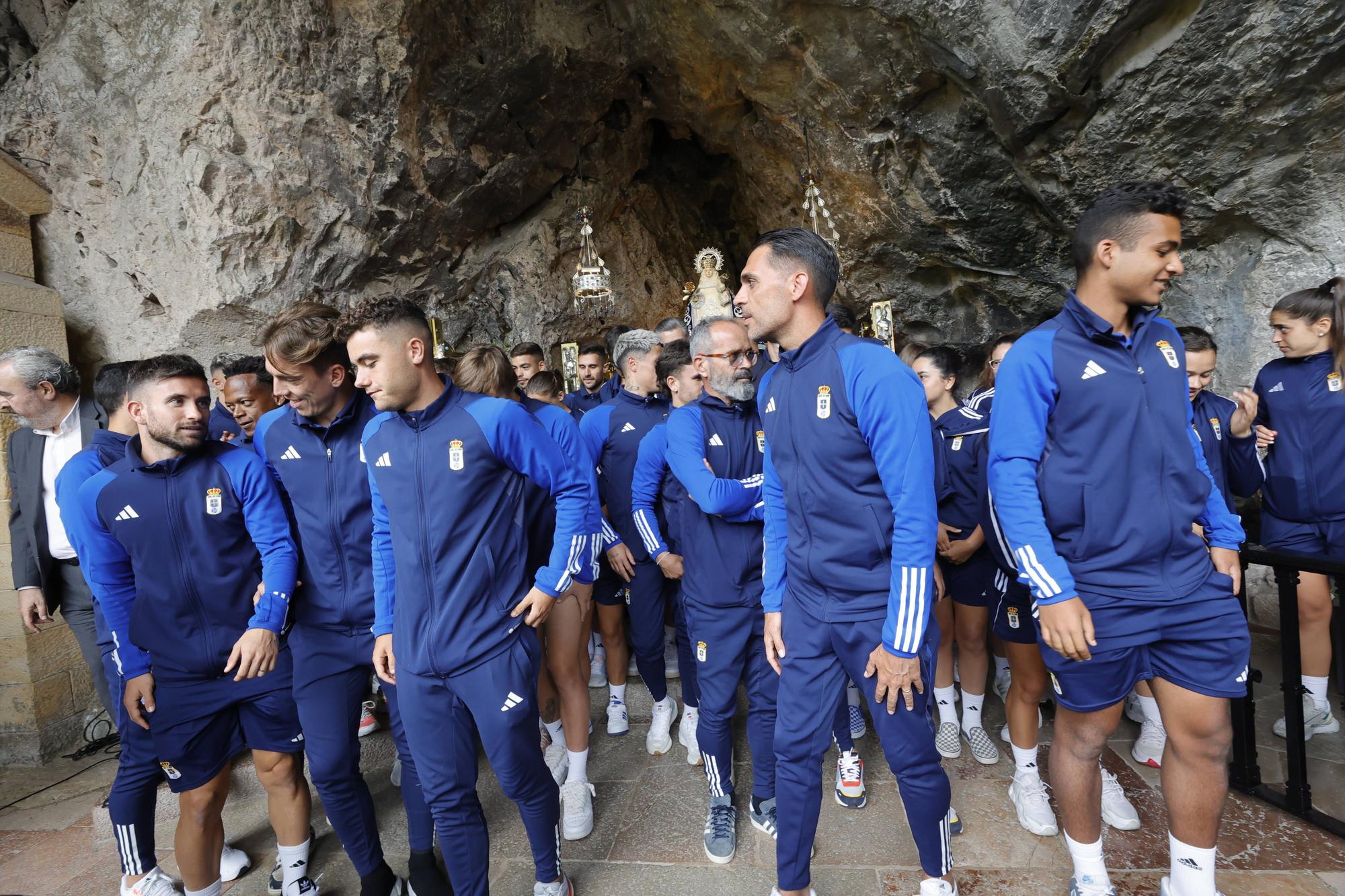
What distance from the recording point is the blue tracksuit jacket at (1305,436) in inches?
124

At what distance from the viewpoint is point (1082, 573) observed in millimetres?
1932

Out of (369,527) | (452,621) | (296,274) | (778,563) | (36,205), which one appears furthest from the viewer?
(296,274)

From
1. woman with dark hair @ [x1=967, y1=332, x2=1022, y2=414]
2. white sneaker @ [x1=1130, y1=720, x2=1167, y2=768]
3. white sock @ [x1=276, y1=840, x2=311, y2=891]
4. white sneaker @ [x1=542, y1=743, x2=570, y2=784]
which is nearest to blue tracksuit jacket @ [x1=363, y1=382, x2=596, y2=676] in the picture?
white sock @ [x1=276, y1=840, x2=311, y2=891]

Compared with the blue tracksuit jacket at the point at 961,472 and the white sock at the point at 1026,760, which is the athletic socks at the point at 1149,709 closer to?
the white sock at the point at 1026,760

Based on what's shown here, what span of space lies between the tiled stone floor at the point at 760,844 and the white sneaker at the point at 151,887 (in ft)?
→ 0.75

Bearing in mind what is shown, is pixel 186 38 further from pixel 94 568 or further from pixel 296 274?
pixel 94 568

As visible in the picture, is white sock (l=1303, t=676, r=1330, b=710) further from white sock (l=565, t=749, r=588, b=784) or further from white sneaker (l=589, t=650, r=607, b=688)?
white sneaker (l=589, t=650, r=607, b=688)

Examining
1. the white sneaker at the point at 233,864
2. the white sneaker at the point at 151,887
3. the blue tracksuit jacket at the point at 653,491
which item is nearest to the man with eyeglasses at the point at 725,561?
the blue tracksuit jacket at the point at 653,491

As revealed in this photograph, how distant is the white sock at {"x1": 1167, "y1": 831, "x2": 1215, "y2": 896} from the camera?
195 cm

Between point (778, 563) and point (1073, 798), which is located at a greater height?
point (778, 563)

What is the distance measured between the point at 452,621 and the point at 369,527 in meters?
0.59

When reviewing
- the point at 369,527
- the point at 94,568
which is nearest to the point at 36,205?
the point at 94,568

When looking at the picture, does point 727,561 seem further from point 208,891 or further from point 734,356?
point 208,891

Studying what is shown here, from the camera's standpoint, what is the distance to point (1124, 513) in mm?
1872
